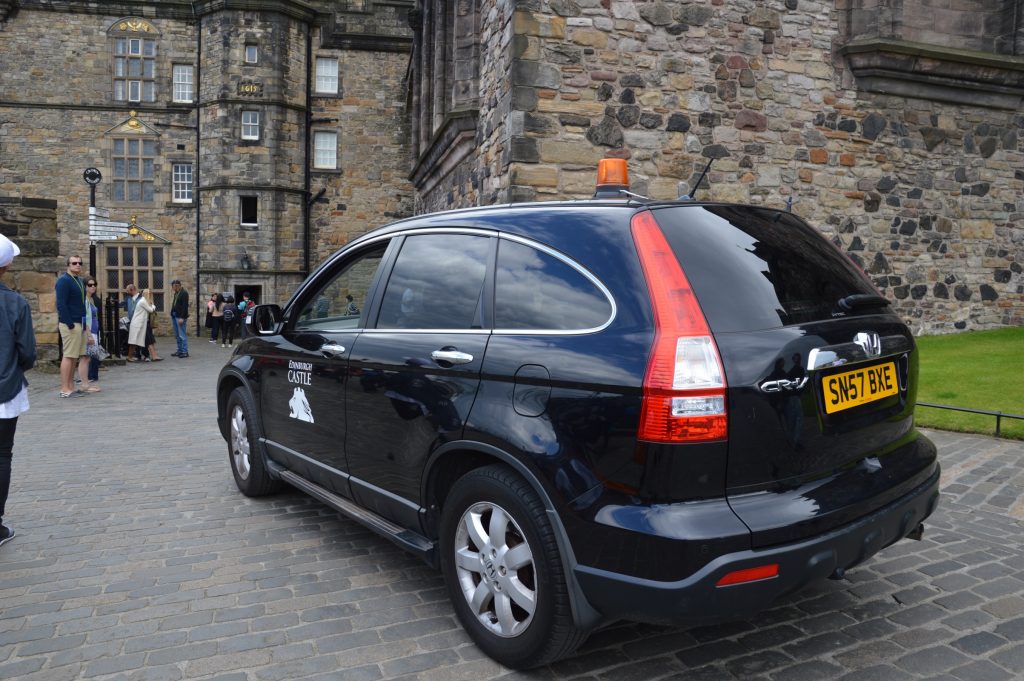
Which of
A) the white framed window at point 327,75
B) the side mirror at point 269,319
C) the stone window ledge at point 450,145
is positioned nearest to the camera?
the side mirror at point 269,319

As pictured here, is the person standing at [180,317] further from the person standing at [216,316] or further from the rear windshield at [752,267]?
the rear windshield at [752,267]

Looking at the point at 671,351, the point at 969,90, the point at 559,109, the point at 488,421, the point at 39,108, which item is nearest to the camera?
the point at 671,351

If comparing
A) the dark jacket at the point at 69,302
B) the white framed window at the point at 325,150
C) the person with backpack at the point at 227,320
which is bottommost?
the person with backpack at the point at 227,320

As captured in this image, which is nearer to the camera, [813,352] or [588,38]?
[813,352]

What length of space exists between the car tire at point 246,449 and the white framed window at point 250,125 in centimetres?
2306

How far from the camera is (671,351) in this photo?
7.76 ft

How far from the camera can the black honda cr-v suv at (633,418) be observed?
2330 mm

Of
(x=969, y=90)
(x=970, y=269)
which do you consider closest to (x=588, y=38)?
(x=969, y=90)

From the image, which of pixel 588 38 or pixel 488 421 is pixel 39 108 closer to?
pixel 588 38

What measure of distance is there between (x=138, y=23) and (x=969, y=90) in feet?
90.1

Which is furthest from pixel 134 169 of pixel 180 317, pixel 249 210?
pixel 180 317

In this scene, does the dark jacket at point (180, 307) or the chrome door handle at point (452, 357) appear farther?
the dark jacket at point (180, 307)

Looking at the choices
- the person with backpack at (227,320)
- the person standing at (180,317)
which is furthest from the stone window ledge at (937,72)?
the person with backpack at (227,320)

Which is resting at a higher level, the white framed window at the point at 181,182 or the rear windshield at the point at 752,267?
the white framed window at the point at 181,182
